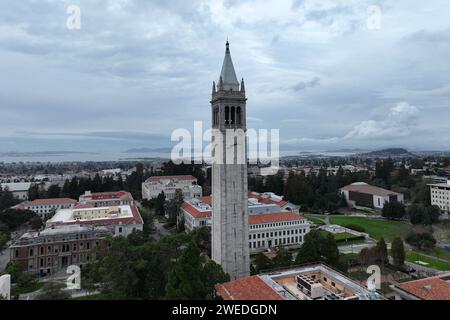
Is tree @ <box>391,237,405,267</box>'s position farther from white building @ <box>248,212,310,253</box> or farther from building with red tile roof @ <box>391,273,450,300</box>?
white building @ <box>248,212,310,253</box>

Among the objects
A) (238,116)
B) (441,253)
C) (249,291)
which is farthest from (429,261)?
(249,291)

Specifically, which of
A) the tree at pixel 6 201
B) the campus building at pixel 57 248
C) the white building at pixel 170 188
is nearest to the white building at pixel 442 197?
the white building at pixel 170 188

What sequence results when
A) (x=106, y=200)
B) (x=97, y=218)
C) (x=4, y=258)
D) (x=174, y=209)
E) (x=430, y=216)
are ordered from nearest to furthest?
(x=4, y=258)
(x=97, y=218)
(x=430, y=216)
(x=174, y=209)
(x=106, y=200)

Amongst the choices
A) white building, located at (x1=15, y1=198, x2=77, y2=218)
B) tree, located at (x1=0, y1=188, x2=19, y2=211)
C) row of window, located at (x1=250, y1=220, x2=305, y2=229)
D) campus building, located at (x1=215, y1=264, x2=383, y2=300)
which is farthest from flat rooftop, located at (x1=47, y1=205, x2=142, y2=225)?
campus building, located at (x1=215, y1=264, x2=383, y2=300)

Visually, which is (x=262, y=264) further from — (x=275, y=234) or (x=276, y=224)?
(x=276, y=224)

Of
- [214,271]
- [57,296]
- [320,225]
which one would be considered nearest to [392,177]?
[320,225]

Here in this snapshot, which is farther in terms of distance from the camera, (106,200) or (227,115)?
(106,200)

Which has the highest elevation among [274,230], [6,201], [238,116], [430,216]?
[238,116]
